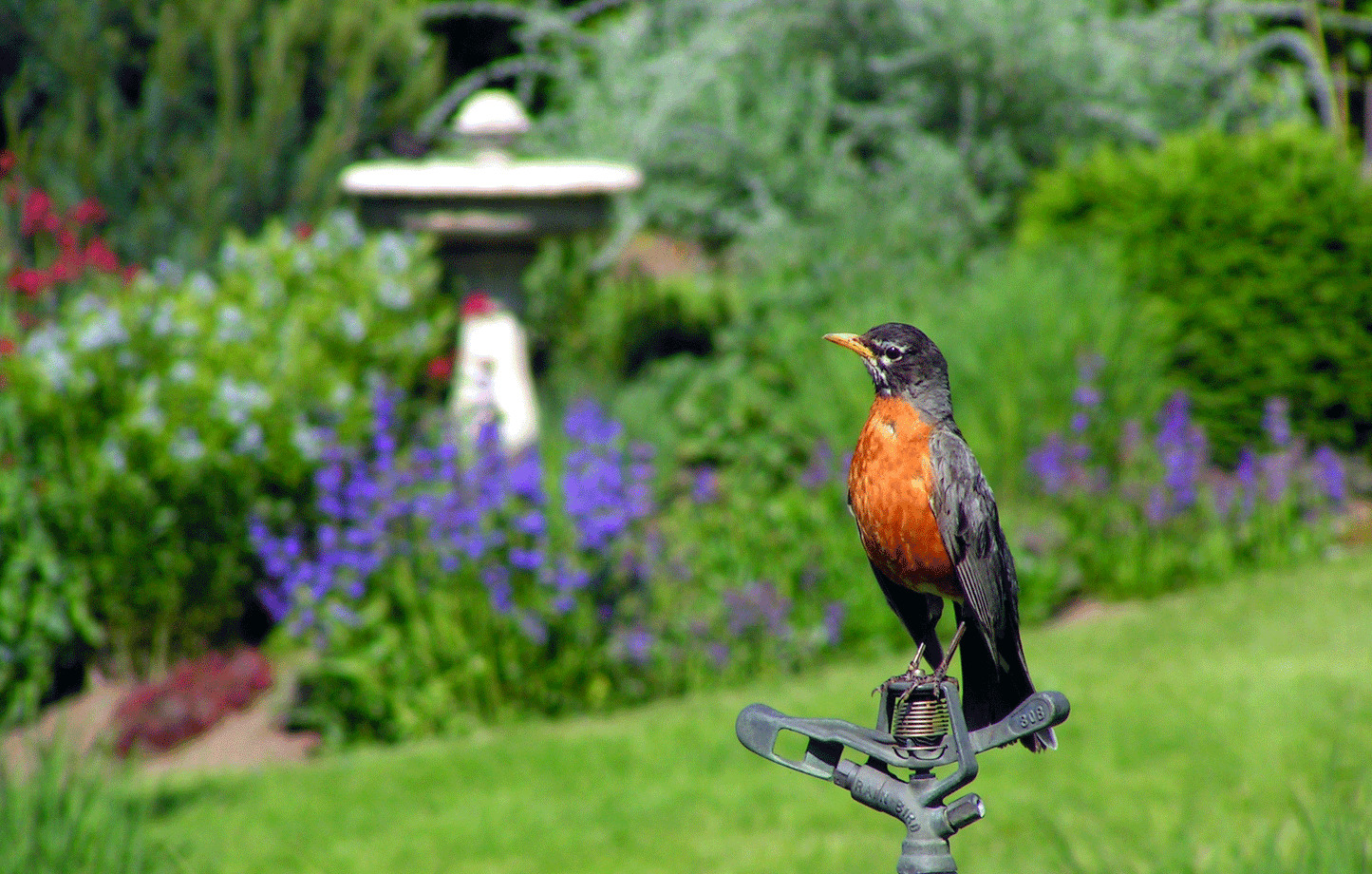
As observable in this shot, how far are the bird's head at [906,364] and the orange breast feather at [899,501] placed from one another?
2 centimetres

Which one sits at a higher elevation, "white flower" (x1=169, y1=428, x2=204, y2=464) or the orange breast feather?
the orange breast feather

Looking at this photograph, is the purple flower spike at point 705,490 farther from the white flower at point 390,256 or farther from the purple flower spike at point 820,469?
the white flower at point 390,256

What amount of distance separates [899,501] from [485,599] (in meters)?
4.53

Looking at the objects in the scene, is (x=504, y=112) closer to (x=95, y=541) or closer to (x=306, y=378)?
(x=306, y=378)

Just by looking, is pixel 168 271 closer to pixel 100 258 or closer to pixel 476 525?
pixel 100 258

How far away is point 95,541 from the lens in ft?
20.0

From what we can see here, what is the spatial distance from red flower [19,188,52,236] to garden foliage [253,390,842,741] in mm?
2370

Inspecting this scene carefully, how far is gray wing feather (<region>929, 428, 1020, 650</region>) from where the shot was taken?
3.97ft

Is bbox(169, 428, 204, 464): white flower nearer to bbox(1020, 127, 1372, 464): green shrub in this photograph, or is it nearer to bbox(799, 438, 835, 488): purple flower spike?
bbox(799, 438, 835, 488): purple flower spike

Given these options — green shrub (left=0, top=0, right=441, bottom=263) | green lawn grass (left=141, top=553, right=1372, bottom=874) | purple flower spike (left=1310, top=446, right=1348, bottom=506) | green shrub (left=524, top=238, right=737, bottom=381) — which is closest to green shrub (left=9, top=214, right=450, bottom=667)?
green shrub (left=0, top=0, right=441, bottom=263)

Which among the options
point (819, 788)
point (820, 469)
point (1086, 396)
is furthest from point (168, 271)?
point (1086, 396)

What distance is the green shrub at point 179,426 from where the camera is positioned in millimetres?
6008

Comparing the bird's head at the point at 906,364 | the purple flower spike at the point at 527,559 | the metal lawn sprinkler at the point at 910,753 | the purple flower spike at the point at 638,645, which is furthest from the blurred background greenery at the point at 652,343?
the bird's head at the point at 906,364

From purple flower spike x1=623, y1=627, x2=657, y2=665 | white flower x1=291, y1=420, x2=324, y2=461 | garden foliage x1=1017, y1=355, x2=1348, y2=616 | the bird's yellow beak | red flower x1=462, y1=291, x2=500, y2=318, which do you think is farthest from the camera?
red flower x1=462, y1=291, x2=500, y2=318
